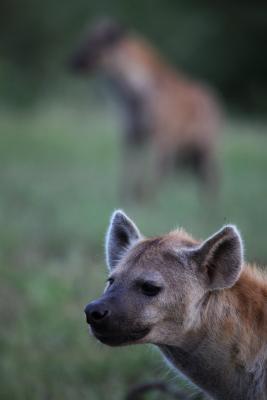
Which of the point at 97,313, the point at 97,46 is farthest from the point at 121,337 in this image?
the point at 97,46

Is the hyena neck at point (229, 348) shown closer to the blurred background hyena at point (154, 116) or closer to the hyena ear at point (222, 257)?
the hyena ear at point (222, 257)

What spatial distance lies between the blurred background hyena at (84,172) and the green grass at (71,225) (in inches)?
0.4

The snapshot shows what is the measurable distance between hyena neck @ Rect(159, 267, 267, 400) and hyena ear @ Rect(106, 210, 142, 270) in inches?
16.1

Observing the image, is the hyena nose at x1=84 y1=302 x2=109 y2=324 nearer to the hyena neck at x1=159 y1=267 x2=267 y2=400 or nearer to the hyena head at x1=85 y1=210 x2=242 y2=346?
the hyena head at x1=85 y1=210 x2=242 y2=346

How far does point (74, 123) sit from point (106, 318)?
11.5m

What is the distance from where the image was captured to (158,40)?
18.2 meters

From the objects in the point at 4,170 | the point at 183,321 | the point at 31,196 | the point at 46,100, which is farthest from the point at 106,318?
the point at 46,100

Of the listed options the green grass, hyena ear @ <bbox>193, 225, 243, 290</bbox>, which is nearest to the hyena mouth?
hyena ear @ <bbox>193, 225, 243, 290</bbox>

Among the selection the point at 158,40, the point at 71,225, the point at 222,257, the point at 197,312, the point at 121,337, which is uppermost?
the point at 158,40

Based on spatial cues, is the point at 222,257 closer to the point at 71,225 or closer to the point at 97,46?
the point at 71,225

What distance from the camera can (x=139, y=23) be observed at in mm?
18500

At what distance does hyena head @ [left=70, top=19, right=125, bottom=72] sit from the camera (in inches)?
412

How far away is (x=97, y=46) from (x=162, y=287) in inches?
306

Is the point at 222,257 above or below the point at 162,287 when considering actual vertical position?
above
